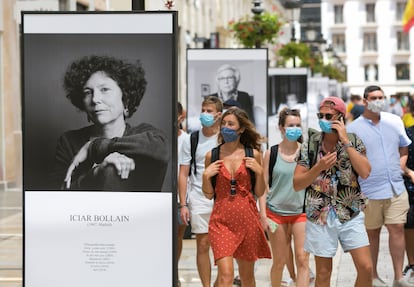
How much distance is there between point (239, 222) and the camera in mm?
8578

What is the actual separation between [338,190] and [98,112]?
84.2 inches

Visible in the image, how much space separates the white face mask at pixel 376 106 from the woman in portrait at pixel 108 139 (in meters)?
3.80

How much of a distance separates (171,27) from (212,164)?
6.59 feet

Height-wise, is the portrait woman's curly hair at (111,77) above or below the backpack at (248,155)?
above

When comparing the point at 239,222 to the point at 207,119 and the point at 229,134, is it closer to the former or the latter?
the point at 229,134

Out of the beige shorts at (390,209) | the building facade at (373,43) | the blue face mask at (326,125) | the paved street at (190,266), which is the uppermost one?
the building facade at (373,43)

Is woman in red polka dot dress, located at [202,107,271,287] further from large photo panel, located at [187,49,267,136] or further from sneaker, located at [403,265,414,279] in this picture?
large photo panel, located at [187,49,267,136]

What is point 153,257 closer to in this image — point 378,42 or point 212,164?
point 212,164

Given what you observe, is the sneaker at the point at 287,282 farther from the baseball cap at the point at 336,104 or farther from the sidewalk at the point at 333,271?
the baseball cap at the point at 336,104

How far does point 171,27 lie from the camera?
6863 millimetres

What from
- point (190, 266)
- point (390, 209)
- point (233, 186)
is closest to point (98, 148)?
point (233, 186)

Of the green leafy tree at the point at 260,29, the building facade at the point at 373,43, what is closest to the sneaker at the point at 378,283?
the green leafy tree at the point at 260,29

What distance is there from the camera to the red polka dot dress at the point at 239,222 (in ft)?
28.1

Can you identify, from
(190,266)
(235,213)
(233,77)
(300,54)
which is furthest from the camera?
(300,54)
